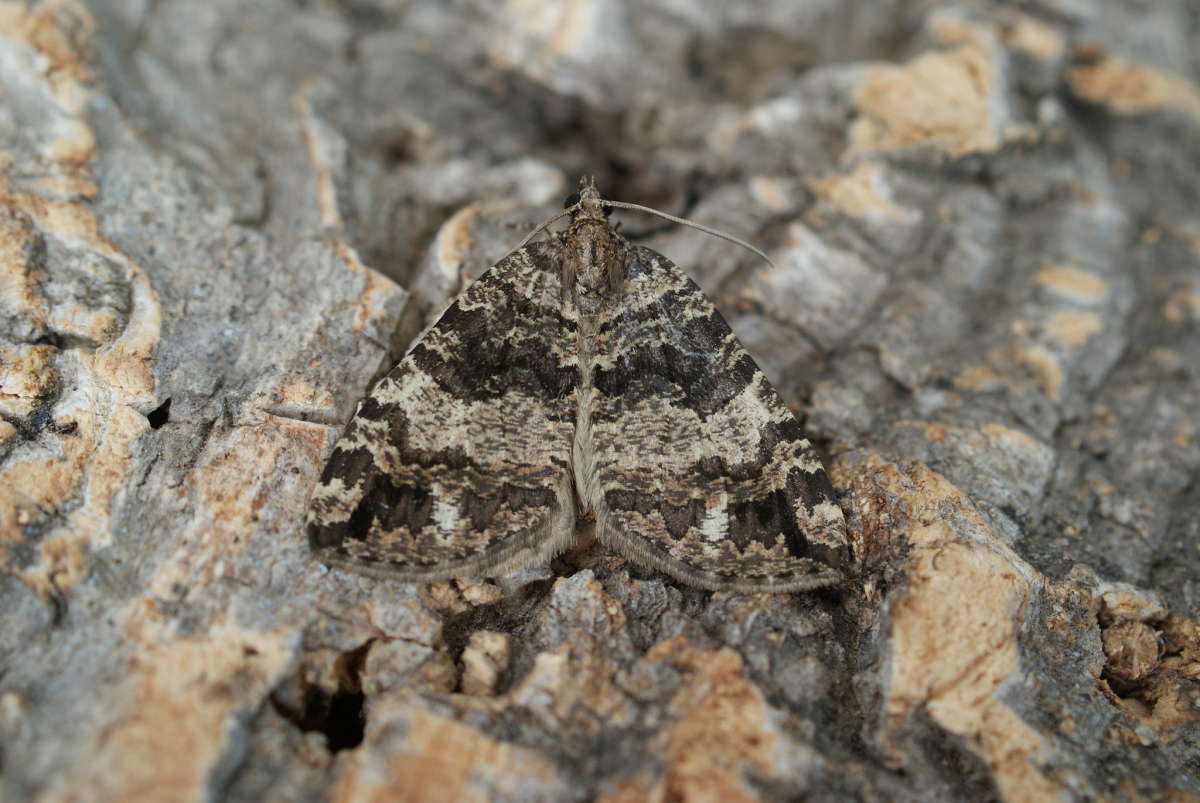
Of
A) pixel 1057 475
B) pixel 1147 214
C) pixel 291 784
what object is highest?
pixel 1147 214

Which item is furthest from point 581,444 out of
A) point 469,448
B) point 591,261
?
point 591,261

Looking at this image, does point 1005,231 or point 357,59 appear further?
point 357,59

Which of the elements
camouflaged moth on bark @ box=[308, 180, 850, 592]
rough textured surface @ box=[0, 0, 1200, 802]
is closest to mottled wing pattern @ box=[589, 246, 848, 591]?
camouflaged moth on bark @ box=[308, 180, 850, 592]

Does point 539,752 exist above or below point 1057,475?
below

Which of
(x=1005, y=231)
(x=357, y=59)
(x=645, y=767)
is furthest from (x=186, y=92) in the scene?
(x=1005, y=231)

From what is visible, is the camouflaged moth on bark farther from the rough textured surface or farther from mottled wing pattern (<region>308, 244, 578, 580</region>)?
the rough textured surface

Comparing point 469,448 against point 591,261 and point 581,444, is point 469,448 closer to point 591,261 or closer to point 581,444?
point 581,444

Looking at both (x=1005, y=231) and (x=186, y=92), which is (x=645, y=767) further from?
(x=186, y=92)
